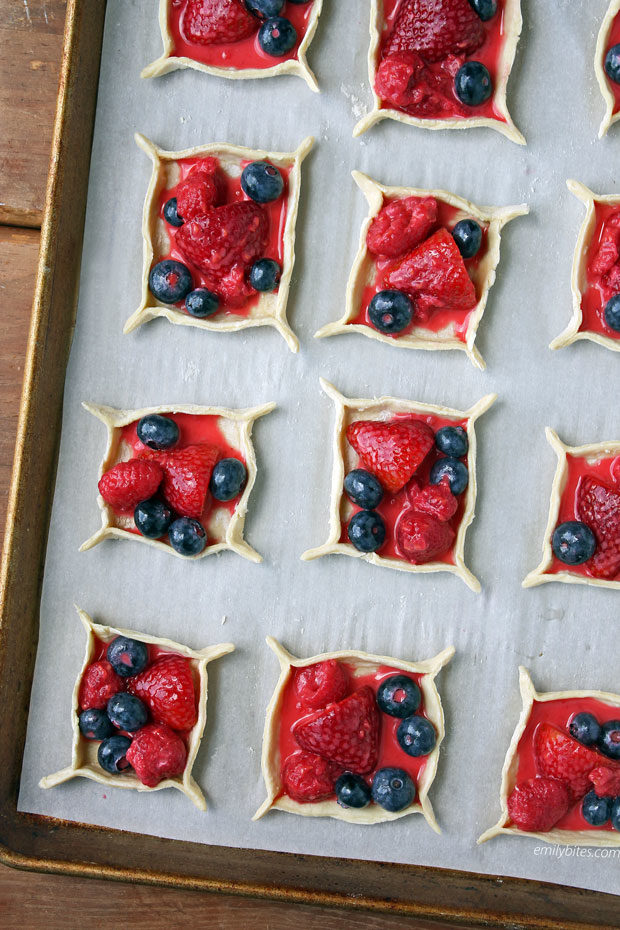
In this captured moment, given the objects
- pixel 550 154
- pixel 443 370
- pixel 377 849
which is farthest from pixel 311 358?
pixel 377 849

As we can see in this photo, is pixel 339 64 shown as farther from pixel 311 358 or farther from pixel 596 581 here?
pixel 596 581

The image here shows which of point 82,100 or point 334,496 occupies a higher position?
point 82,100

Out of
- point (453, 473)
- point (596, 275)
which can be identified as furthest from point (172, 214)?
point (596, 275)

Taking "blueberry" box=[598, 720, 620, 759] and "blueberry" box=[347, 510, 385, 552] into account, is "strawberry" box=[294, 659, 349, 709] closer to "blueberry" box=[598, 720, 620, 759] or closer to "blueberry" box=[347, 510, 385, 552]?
"blueberry" box=[347, 510, 385, 552]

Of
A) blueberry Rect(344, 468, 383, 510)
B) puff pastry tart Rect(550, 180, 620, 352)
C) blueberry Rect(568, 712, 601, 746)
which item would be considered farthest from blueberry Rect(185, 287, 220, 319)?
blueberry Rect(568, 712, 601, 746)

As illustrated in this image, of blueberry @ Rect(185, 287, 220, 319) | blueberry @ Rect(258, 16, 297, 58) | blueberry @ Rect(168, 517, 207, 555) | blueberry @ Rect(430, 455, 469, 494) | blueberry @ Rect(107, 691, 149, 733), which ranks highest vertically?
blueberry @ Rect(258, 16, 297, 58)

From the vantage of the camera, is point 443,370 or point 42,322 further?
point 443,370

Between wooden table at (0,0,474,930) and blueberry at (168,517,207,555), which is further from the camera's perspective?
wooden table at (0,0,474,930)
